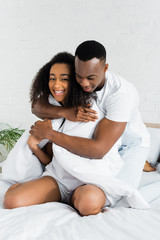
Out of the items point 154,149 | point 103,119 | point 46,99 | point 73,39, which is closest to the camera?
point 103,119

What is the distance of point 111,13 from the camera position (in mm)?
2814

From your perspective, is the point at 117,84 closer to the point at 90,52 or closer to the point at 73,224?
the point at 90,52

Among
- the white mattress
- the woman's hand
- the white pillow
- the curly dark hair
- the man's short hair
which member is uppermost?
the man's short hair

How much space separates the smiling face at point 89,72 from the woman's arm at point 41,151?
0.46 meters

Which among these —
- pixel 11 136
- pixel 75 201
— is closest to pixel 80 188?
pixel 75 201

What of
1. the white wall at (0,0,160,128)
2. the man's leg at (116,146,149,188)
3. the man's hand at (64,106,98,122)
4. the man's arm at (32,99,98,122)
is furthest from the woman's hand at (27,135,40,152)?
the white wall at (0,0,160,128)

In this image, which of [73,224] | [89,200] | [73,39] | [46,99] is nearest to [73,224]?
[73,224]

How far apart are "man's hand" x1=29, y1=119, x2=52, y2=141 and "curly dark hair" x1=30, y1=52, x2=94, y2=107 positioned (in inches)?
6.2

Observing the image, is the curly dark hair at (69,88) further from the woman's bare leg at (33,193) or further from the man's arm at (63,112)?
the woman's bare leg at (33,193)

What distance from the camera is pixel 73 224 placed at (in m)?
1.14

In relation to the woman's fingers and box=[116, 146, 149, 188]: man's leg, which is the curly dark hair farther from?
box=[116, 146, 149, 188]: man's leg

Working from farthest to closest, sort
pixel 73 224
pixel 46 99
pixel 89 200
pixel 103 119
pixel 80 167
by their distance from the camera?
pixel 46 99 → pixel 103 119 → pixel 80 167 → pixel 89 200 → pixel 73 224

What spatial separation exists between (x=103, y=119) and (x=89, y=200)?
1.43 ft

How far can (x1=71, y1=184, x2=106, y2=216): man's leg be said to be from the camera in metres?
1.30
